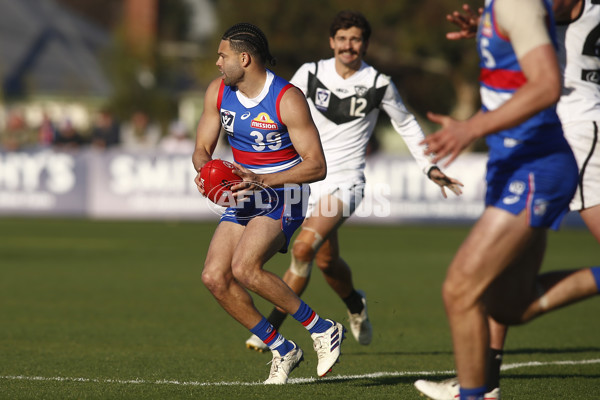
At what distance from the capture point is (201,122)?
7.12m

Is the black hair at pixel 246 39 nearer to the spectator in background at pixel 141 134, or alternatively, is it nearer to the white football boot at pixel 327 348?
the white football boot at pixel 327 348

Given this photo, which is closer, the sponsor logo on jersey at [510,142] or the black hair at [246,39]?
the sponsor logo on jersey at [510,142]

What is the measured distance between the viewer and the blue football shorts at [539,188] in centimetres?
497

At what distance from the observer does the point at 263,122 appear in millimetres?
6836

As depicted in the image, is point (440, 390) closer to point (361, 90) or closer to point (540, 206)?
point (540, 206)

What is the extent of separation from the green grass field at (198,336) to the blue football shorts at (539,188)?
180 centimetres

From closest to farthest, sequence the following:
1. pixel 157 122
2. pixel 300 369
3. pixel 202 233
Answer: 1. pixel 300 369
2. pixel 202 233
3. pixel 157 122

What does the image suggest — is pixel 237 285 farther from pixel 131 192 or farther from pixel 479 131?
pixel 131 192

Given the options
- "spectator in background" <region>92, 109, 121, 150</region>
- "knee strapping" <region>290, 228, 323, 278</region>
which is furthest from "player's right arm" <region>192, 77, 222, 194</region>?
"spectator in background" <region>92, 109, 121, 150</region>

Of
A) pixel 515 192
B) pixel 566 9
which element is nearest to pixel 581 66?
pixel 566 9

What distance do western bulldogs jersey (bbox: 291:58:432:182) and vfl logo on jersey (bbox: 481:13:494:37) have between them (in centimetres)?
342

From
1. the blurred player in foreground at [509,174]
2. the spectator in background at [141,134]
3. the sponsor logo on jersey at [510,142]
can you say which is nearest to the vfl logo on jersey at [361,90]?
the blurred player in foreground at [509,174]

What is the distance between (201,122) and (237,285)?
4.04ft

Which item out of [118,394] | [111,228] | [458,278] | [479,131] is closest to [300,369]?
[118,394]
